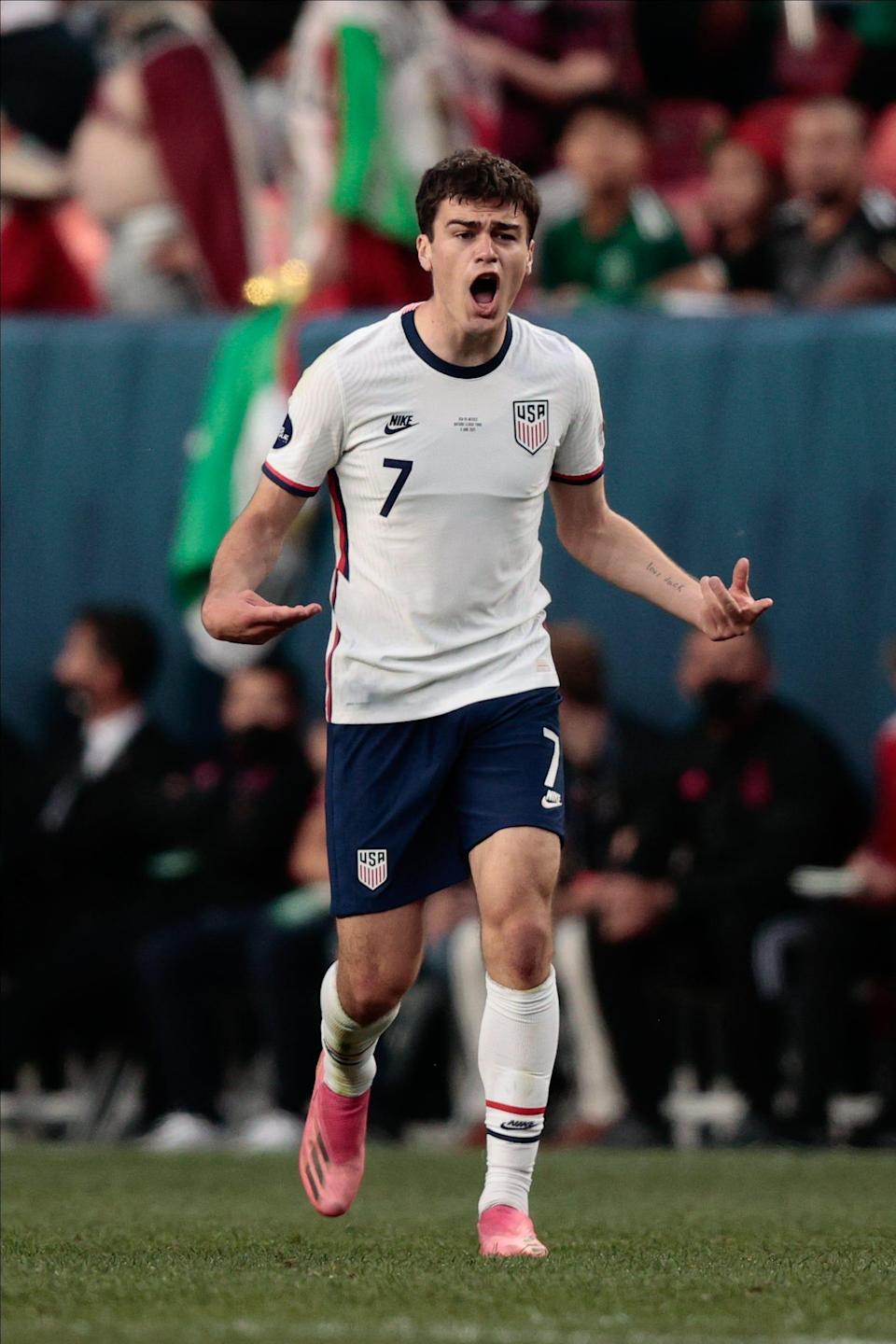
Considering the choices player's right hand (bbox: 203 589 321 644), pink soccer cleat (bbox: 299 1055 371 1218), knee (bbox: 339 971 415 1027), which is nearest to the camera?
player's right hand (bbox: 203 589 321 644)

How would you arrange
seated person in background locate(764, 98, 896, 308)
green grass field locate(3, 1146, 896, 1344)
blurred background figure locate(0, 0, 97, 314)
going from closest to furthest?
green grass field locate(3, 1146, 896, 1344)
seated person in background locate(764, 98, 896, 308)
blurred background figure locate(0, 0, 97, 314)

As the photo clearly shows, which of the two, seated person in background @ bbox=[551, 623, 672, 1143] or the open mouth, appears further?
seated person in background @ bbox=[551, 623, 672, 1143]

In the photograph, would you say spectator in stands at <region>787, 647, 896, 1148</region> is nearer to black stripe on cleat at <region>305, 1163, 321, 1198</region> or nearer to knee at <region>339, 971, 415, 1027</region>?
black stripe on cleat at <region>305, 1163, 321, 1198</region>

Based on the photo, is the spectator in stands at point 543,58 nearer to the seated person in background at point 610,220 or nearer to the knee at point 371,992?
the seated person in background at point 610,220

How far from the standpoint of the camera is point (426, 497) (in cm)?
586

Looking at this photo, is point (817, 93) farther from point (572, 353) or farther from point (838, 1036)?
point (572, 353)

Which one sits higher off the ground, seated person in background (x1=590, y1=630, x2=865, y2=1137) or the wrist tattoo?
the wrist tattoo

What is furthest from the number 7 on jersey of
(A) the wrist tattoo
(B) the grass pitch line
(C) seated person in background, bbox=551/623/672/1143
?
(C) seated person in background, bbox=551/623/672/1143

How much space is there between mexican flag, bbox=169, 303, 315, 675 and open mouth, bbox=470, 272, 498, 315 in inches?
215

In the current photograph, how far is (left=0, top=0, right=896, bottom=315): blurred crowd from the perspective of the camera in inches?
432

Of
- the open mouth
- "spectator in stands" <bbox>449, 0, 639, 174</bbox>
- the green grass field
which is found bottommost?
the green grass field

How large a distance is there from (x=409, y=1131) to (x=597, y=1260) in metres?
4.79

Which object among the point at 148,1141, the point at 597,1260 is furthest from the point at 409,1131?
the point at 597,1260

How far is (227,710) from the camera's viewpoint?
10.9 m
